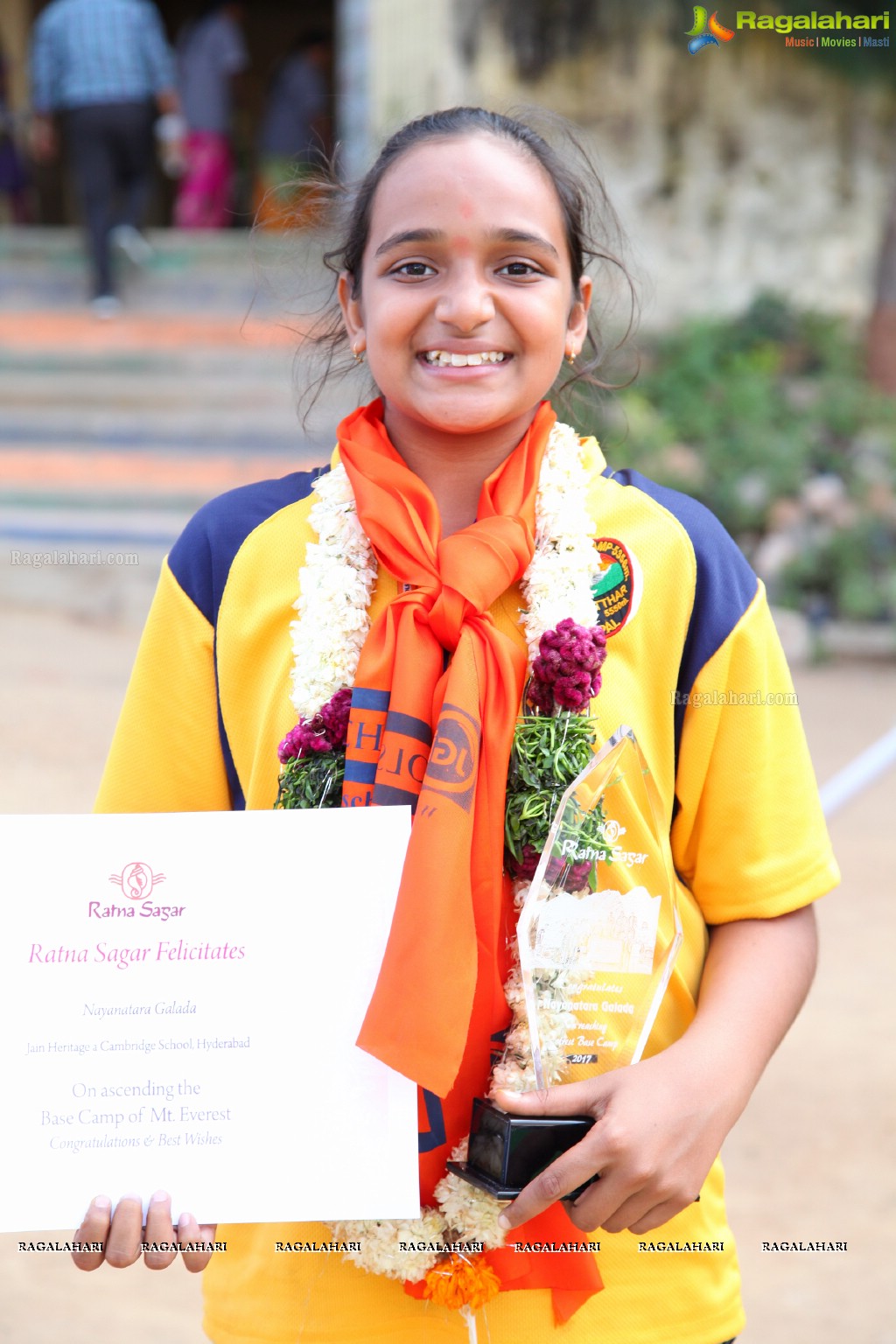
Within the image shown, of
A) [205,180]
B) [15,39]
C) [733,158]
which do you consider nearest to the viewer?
[733,158]

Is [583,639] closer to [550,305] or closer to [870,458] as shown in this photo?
[550,305]

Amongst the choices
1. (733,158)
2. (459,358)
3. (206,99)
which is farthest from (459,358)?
(206,99)

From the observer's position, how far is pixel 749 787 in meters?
1.56

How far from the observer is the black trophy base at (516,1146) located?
137 centimetres

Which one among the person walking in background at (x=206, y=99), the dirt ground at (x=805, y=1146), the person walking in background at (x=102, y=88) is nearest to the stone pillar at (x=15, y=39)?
the person walking in background at (x=206, y=99)

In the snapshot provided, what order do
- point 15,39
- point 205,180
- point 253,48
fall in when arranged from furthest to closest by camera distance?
point 253,48 < point 15,39 < point 205,180

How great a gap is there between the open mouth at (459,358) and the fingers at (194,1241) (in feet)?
3.04

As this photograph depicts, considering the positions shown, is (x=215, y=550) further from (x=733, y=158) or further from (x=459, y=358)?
(x=733, y=158)

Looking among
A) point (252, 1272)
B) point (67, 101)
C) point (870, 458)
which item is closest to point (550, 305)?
point (252, 1272)

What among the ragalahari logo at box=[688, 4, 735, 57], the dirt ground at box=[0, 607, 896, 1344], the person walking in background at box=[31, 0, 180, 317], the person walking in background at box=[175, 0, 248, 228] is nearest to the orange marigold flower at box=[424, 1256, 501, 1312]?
the dirt ground at box=[0, 607, 896, 1344]

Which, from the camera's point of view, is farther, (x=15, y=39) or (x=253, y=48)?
(x=253, y=48)

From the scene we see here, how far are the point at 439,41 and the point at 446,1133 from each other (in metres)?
10.6

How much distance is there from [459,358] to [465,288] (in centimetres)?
7

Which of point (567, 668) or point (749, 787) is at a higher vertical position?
point (567, 668)
